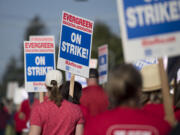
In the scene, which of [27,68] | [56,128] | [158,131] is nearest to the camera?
[158,131]

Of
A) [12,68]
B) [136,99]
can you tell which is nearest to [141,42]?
[136,99]

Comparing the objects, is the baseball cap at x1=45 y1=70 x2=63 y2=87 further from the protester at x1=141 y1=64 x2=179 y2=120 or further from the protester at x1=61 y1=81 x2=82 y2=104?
the protester at x1=141 y1=64 x2=179 y2=120

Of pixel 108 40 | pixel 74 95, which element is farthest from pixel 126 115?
pixel 108 40

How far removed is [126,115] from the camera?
188 inches

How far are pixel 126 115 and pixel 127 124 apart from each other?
71 mm

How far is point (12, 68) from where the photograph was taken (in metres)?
125

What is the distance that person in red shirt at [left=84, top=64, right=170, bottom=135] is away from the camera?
4.74m

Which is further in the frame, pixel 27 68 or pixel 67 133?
pixel 27 68

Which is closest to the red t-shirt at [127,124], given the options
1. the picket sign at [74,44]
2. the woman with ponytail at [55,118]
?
the woman with ponytail at [55,118]

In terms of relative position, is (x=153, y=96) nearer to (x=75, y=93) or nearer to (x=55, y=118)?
(x=55, y=118)

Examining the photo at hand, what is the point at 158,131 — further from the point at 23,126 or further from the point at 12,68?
the point at 12,68

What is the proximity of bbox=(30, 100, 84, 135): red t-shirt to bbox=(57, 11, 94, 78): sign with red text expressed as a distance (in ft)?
5.92

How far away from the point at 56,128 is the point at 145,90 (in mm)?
1491

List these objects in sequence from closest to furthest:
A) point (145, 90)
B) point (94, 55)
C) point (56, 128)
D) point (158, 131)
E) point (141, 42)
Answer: point (158, 131) → point (141, 42) → point (145, 90) → point (56, 128) → point (94, 55)
